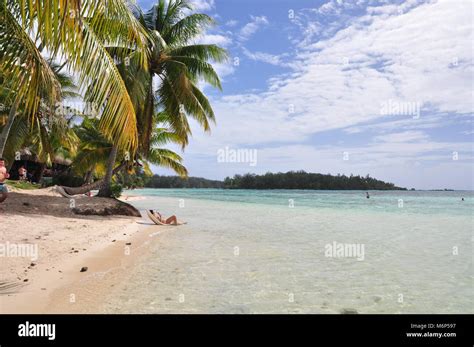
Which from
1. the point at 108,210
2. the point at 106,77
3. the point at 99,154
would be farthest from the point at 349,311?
the point at 99,154

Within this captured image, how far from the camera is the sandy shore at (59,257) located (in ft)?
14.6

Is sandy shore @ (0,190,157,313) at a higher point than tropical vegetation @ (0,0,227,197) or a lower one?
lower

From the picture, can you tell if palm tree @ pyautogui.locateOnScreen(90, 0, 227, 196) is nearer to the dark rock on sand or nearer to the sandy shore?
the dark rock on sand

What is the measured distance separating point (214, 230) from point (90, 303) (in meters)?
8.42

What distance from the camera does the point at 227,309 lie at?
4555mm

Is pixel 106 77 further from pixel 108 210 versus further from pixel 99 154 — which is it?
pixel 99 154

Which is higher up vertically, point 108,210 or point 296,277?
point 108,210

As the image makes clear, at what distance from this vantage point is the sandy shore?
14.6 feet

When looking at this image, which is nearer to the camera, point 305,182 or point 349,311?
point 349,311

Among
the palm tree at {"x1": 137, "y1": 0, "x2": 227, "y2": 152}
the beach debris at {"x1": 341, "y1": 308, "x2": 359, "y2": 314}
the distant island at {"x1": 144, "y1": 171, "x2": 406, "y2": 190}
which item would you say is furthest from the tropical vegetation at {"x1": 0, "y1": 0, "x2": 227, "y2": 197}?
the distant island at {"x1": 144, "y1": 171, "x2": 406, "y2": 190}

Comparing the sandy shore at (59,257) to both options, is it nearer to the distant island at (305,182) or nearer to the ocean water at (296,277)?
the ocean water at (296,277)

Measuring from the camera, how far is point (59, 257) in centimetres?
671

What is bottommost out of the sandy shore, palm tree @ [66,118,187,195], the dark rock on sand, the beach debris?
the beach debris

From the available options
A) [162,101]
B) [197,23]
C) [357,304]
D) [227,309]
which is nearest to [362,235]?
[357,304]
